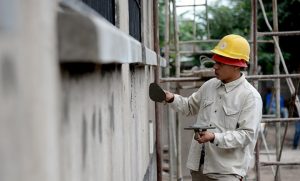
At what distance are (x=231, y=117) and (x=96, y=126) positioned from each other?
6.65 ft

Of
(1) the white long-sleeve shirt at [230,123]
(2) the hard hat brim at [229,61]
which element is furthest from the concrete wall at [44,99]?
(2) the hard hat brim at [229,61]

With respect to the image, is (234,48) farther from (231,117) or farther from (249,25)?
(249,25)

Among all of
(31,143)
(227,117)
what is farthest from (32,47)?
(227,117)

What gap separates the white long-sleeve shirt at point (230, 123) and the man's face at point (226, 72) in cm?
4

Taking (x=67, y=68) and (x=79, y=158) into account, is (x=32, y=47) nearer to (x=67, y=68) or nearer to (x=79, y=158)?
(x=67, y=68)

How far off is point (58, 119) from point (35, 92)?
25cm

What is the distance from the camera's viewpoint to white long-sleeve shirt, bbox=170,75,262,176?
3830mm

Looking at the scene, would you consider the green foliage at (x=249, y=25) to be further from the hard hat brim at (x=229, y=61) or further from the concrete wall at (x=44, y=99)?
the concrete wall at (x=44, y=99)

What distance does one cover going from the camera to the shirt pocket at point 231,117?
3.93 m

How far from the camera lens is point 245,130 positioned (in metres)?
3.84

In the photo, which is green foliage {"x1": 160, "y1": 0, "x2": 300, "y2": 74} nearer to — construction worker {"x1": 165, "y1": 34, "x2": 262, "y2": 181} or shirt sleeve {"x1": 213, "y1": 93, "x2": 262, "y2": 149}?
construction worker {"x1": 165, "y1": 34, "x2": 262, "y2": 181}

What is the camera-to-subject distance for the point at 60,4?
151 centimetres

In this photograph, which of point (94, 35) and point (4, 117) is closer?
point (4, 117)

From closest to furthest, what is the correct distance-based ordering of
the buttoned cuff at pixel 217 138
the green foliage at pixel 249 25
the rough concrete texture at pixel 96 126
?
the rough concrete texture at pixel 96 126 → the buttoned cuff at pixel 217 138 → the green foliage at pixel 249 25
